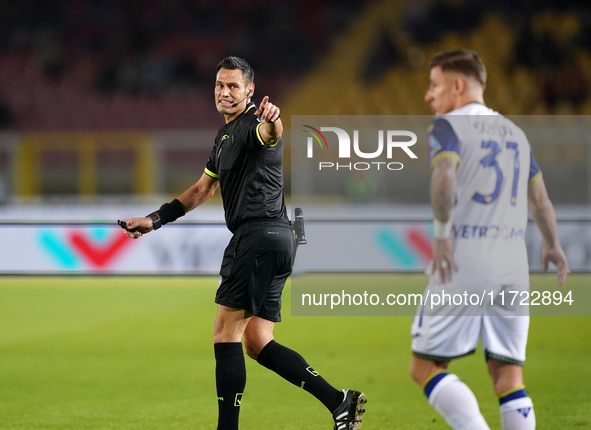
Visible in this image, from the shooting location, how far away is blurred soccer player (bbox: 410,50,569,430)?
2.69 meters

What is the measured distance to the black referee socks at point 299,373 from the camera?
11.8ft

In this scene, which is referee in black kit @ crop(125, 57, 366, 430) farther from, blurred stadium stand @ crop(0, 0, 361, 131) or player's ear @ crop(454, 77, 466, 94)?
blurred stadium stand @ crop(0, 0, 361, 131)

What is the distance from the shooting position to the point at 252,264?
3.45 meters

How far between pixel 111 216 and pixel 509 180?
31.9 feet

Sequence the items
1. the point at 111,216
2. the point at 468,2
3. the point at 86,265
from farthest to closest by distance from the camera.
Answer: the point at 468,2 → the point at 111,216 → the point at 86,265

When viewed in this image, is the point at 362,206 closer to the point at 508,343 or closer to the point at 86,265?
the point at 86,265

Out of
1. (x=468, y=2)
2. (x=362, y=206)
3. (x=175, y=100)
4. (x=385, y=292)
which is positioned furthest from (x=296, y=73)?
(x=385, y=292)

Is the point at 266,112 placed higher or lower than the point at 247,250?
higher

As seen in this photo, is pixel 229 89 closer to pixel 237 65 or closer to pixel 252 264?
pixel 237 65

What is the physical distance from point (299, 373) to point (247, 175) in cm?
101

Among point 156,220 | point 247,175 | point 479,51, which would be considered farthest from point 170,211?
point 479,51

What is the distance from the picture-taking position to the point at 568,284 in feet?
30.8

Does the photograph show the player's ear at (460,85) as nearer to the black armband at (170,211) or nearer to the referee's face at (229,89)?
the referee's face at (229,89)

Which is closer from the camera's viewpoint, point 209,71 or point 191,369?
point 191,369
